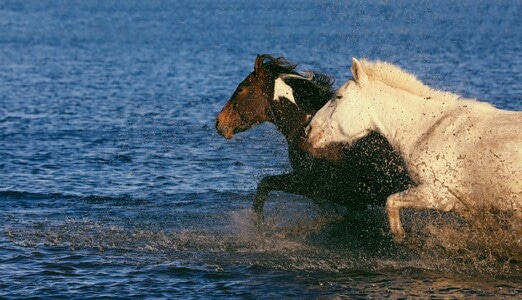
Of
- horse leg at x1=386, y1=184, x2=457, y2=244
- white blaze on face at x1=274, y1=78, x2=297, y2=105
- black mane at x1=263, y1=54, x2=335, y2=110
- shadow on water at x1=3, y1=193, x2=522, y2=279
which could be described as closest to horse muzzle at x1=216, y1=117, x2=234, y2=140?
white blaze on face at x1=274, y1=78, x2=297, y2=105

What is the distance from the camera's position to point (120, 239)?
1077 cm

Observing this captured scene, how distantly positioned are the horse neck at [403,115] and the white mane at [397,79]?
6 cm

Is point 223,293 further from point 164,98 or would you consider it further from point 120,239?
point 164,98

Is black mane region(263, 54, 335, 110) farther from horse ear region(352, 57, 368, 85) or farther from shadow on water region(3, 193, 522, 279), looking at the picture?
horse ear region(352, 57, 368, 85)

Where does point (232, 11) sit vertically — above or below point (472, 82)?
above

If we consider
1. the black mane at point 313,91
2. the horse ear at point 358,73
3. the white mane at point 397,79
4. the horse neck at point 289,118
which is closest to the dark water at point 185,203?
the horse neck at point 289,118

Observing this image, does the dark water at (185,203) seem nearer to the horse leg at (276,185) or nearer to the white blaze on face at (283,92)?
the horse leg at (276,185)

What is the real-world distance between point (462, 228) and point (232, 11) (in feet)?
182

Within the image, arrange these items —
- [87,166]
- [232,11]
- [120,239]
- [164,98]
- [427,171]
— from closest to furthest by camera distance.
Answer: [427,171]
[120,239]
[87,166]
[164,98]
[232,11]

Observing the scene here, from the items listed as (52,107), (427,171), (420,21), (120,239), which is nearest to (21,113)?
(52,107)

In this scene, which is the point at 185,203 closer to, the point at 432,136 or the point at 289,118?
the point at 289,118

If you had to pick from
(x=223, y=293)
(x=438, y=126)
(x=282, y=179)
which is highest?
(x=438, y=126)

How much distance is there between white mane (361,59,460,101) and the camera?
9.16m

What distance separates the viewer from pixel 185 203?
41.2 feet
